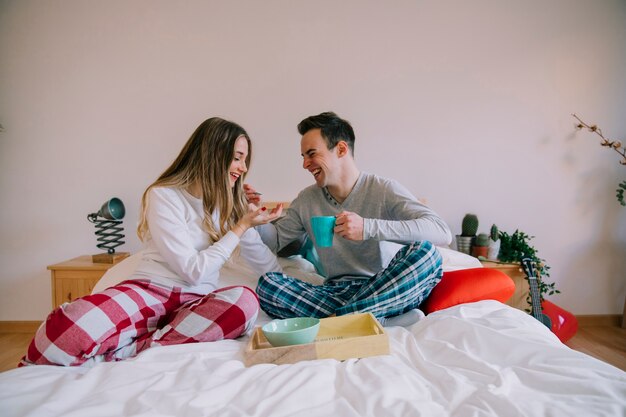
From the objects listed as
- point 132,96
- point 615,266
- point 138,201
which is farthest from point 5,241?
point 615,266

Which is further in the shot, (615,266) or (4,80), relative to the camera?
(615,266)

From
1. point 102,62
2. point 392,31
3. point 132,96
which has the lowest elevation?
point 132,96

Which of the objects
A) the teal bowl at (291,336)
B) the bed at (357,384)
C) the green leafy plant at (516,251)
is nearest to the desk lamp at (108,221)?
the bed at (357,384)

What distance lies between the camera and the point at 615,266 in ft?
8.60

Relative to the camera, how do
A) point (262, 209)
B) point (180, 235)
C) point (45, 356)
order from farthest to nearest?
point (262, 209)
point (180, 235)
point (45, 356)

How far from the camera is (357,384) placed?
2.34 ft

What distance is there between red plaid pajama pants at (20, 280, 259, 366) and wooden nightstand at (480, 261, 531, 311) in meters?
1.57

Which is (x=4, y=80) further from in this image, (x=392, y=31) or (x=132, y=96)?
(x=392, y=31)

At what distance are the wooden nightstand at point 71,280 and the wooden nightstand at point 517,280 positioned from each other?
210cm

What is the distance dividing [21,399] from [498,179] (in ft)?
8.52

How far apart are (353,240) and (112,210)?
1450 mm

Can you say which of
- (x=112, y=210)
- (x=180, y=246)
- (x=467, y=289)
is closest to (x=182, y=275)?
(x=180, y=246)

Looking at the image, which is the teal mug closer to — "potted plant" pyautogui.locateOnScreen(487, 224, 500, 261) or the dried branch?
"potted plant" pyautogui.locateOnScreen(487, 224, 500, 261)

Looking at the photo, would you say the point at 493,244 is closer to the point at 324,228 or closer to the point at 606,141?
the point at 606,141
